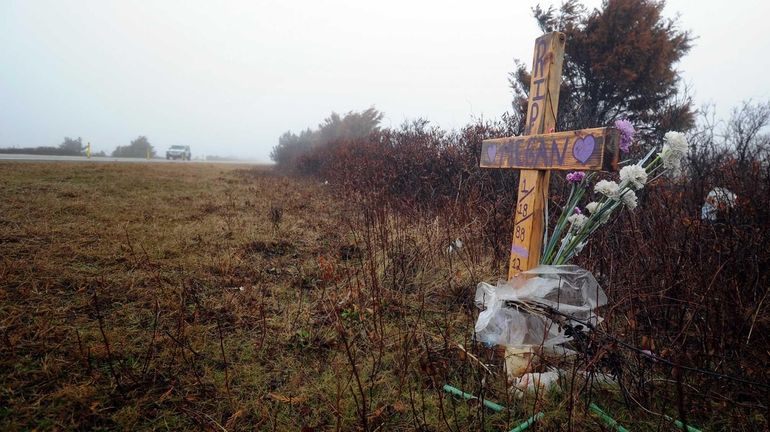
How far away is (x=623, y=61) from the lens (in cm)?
901

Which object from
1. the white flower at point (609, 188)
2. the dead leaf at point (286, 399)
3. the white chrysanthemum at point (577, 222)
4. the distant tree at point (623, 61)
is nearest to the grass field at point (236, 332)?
the dead leaf at point (286, 399)

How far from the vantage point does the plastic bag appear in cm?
176

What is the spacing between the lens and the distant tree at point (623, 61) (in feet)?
29.3

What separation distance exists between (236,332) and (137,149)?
33.1 metres

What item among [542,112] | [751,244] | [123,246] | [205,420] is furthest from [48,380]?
[751,244]

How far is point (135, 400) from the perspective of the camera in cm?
170

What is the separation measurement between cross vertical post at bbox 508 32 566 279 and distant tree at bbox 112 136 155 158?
32.0 metres

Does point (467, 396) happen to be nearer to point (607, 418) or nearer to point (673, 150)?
point (607, 418)

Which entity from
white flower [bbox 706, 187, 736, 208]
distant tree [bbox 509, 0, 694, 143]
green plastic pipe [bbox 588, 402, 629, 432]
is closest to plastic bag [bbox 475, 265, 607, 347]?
green plastic pipe [bbox 588, 402, 629, 432]

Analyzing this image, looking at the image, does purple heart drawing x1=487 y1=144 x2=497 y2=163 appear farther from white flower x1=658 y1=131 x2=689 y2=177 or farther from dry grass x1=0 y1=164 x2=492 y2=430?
dry grass x1=0 y1=164 x2=492 y2=430

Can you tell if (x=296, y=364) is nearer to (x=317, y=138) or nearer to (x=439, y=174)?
(x=439, y=174)

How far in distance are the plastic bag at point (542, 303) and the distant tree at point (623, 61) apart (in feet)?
25.9

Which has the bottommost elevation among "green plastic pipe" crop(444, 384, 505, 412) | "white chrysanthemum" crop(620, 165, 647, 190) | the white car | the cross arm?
"green plastic pipe" crop(444, 384, 505, 412)

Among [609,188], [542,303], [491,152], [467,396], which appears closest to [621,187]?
[609,188]
